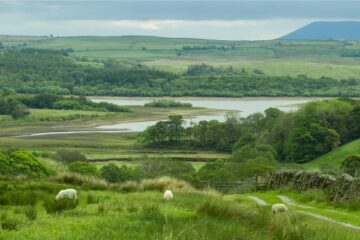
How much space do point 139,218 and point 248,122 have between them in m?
104

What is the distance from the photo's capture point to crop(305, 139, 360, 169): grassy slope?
89.5m

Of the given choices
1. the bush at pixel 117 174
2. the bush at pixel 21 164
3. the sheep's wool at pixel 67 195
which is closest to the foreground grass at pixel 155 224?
the sheep's wool at pixel 67 195

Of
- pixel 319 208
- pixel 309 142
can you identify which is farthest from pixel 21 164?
pixel 309 142

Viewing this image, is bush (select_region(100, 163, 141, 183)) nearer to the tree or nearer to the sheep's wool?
the tree

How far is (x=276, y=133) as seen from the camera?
105 metres

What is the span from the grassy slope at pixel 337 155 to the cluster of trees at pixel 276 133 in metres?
2.24

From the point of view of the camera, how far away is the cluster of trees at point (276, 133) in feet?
317

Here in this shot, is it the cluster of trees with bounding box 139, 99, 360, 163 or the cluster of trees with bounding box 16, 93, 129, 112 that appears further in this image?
the cluster of trees with bounding box 16, 93, 129, 112

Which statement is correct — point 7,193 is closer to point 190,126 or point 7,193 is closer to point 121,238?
point 121,238

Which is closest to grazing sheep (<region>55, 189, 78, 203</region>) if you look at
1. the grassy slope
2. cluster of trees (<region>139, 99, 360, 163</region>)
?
cluster of trees (<region>139, 99, 360, 163</region>)

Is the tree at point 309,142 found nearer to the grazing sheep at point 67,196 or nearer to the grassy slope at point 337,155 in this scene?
the grassy slope at point 337,155

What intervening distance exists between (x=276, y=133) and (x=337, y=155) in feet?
46.9

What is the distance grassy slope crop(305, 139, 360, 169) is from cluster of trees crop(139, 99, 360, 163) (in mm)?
2244

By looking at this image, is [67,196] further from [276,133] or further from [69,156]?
[276,133]
